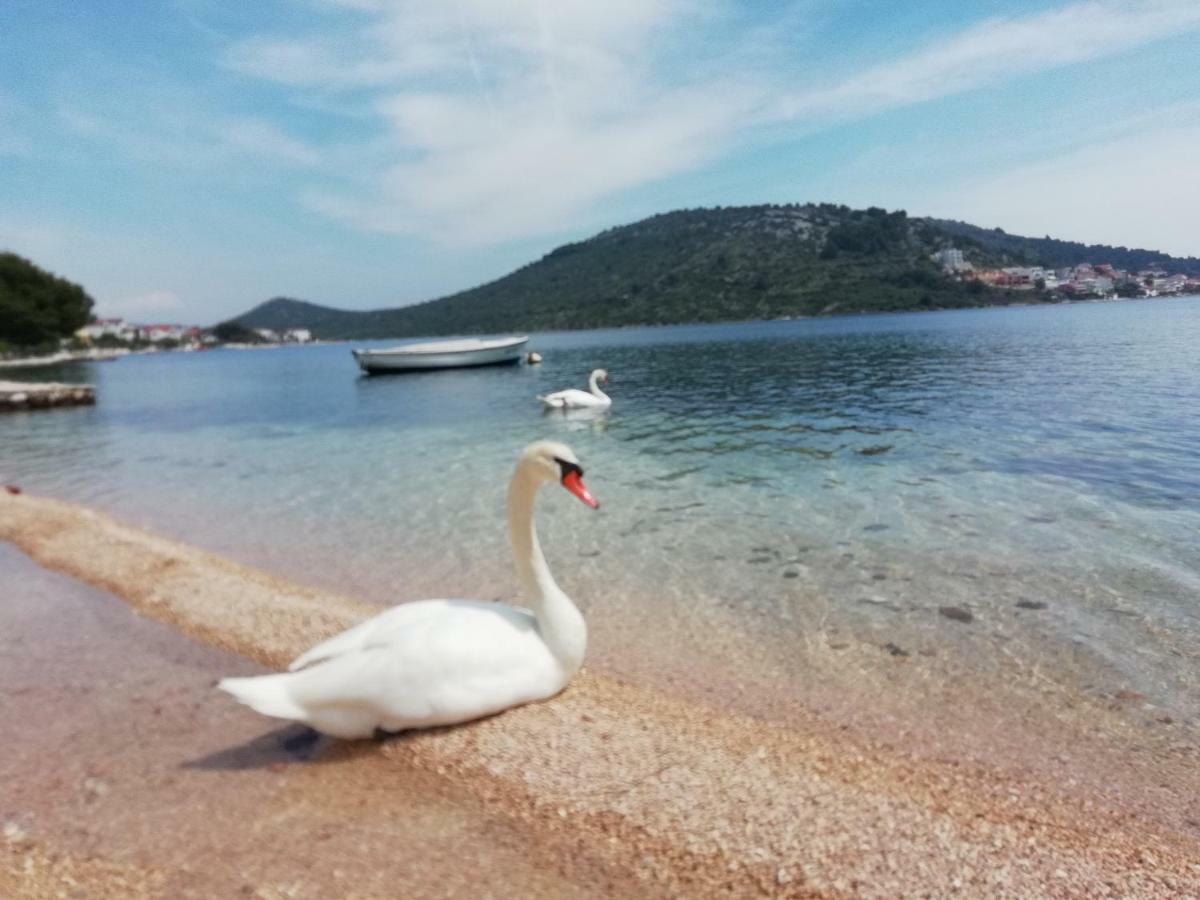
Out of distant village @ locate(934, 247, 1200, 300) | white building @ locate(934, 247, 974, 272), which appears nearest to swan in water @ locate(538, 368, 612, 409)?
distant village @ locate(934, 247, 1200, 300)

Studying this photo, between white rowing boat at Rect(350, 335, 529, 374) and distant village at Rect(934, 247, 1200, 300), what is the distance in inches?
4374

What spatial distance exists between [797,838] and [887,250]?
16333cm

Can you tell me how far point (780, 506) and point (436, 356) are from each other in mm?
45767

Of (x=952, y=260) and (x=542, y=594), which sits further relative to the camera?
(x=952, y=260)

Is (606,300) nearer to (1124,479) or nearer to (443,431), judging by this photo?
(443,431)

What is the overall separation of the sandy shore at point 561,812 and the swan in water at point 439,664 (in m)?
0.22

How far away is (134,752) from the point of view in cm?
474

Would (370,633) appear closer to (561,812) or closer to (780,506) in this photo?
(561,812)

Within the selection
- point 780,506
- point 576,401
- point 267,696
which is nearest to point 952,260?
point 576,401

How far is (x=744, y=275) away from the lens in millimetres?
140500

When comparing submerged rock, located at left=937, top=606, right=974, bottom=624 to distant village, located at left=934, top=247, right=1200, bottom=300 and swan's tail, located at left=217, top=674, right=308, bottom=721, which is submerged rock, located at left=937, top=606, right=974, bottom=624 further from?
distant village, located at left=934, top=247, right=1200, bottom=300

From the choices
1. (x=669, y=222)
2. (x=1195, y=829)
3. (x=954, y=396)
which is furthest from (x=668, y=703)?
(x=669, y=222)

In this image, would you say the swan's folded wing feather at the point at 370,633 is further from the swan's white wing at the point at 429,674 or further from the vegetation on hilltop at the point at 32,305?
the vegetation on hilltop at the point at 32,305

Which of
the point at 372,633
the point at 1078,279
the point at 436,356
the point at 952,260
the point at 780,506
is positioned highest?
the point at 952,260
